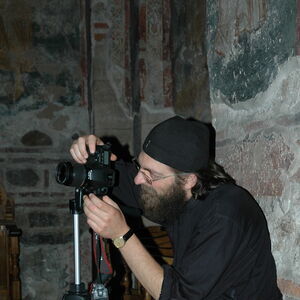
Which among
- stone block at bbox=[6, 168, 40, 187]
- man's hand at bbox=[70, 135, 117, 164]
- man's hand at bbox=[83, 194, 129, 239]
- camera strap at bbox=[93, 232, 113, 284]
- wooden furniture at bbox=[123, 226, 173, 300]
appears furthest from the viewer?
stone block at bbox=[6, 168, 40, 187]

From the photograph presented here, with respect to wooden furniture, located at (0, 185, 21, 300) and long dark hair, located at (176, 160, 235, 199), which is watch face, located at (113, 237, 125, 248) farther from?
wooden furniture, located at (0, 185, 21, 300)

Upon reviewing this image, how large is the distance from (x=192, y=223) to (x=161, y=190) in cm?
18

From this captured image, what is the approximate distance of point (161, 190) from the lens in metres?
1.89

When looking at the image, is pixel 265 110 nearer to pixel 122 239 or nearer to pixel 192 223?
pixel 192 223

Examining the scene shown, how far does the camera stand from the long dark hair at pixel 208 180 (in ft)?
6.14

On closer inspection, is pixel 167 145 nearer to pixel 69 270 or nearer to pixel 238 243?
pixel 238 243

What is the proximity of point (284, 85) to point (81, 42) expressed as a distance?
449 cm

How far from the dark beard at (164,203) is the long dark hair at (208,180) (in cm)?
6

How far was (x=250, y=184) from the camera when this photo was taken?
6.04 feet

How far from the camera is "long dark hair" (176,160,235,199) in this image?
1871mm

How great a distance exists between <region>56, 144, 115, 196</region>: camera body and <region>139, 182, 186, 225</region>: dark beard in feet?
0.55

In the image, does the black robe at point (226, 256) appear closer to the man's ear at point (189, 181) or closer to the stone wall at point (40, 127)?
the man's ear at point (189, 181)

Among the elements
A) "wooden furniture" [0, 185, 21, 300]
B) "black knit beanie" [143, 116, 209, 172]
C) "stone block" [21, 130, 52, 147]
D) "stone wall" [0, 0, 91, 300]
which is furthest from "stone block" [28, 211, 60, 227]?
"black knit beanie" [143, 116, 209, 172]

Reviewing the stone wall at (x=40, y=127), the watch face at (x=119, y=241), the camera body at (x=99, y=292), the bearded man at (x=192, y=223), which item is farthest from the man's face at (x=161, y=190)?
the stone wall at (x=40, y=127)
